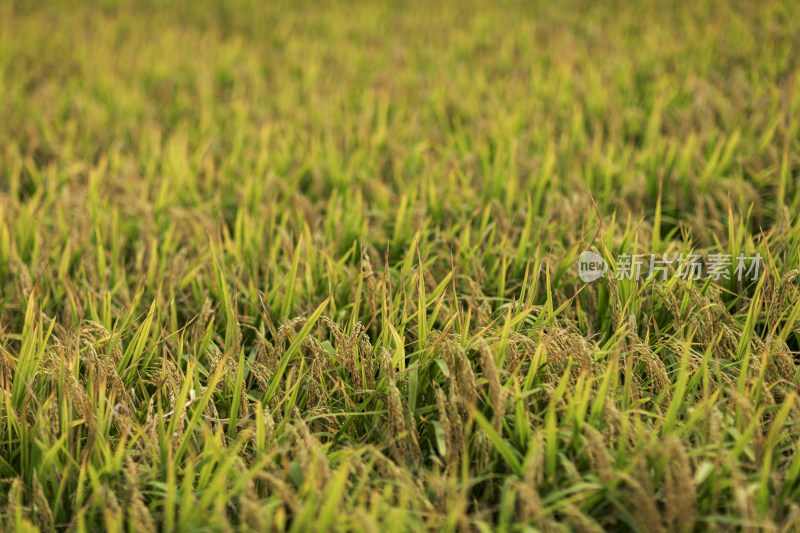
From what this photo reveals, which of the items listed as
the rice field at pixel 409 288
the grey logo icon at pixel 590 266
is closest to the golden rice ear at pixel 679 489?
the rice field at pixel 409 288

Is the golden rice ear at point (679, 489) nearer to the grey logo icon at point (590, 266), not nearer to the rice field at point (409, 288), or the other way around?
the rice field at point (409, 288)

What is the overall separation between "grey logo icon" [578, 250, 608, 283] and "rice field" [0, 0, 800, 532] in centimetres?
1

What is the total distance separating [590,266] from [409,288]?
55 centimetres

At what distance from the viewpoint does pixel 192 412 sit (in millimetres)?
1508

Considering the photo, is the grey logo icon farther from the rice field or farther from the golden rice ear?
A: the golden rice ear

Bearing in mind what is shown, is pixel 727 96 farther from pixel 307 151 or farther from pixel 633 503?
pixel 633 503

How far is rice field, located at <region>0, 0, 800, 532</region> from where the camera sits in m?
1.29

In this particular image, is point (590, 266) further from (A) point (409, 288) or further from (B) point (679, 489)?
(B) point (679, 489)

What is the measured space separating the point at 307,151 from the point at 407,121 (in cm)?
78

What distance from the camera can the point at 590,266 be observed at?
1.99 meters

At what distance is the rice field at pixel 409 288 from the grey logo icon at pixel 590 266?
0.6 inches

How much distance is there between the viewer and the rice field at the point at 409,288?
1295 mm

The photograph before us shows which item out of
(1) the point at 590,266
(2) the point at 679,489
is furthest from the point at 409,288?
(2) the point at 679,489

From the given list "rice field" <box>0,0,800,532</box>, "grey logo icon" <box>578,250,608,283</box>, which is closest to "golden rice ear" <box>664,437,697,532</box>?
"rice field" <box>0,0,800,532</box>
